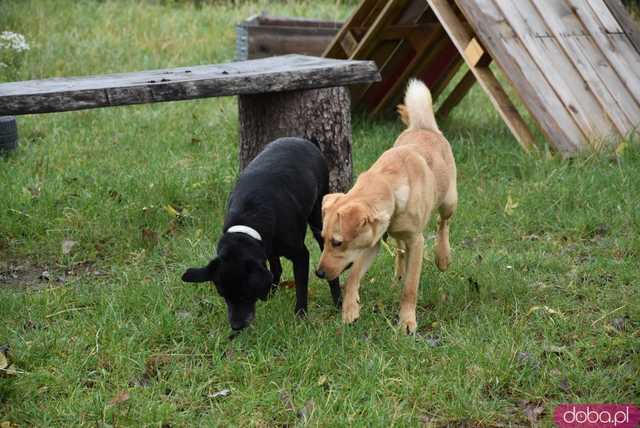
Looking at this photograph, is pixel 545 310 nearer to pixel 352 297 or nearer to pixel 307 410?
pixel 352 297

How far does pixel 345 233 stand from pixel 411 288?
2.11 ft

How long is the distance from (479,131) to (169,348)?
531cm

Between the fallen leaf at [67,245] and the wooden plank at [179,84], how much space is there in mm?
1116

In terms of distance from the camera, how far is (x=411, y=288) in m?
4.27

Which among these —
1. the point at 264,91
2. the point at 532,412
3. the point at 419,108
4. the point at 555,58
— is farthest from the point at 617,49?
the point at 532,412

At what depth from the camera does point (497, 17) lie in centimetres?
679

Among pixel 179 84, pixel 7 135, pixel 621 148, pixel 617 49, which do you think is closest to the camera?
pixel 179 84

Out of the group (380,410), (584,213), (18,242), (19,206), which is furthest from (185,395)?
(584,213)

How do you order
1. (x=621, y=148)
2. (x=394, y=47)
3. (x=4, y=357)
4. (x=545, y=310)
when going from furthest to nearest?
(x=394, y=47), (x=621, y=148), (x=545, y=310), (x=4, y=357)

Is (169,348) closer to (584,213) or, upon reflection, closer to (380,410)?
(380,410)

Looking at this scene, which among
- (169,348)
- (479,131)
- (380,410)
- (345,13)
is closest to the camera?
(380,410)

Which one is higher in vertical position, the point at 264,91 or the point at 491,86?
the point at 491,86

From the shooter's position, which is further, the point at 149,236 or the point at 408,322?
the point at 149,236

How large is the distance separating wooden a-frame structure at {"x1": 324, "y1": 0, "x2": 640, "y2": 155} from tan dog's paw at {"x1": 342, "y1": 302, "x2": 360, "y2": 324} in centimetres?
314
